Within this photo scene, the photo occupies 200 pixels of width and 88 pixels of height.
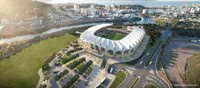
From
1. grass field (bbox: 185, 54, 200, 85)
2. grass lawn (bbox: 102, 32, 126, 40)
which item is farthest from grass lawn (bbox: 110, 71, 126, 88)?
grass lawn (bbox: 102, 32, 126, 40)

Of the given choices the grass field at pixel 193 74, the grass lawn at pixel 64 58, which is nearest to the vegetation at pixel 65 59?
the grass lawn at pixel 64 58

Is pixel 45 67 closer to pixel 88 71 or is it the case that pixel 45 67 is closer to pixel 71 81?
pixel 71 81

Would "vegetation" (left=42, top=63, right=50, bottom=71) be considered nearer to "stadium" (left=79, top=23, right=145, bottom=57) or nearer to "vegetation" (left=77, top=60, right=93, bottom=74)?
"vegetation" (left=77, top=60, right=93, bottom=74)

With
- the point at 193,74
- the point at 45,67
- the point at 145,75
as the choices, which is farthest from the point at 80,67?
the point at 193,74

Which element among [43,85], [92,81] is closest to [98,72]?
[92,81]

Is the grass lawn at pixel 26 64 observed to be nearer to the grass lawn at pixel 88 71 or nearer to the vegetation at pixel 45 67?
the vegetation at pixel 45 67
